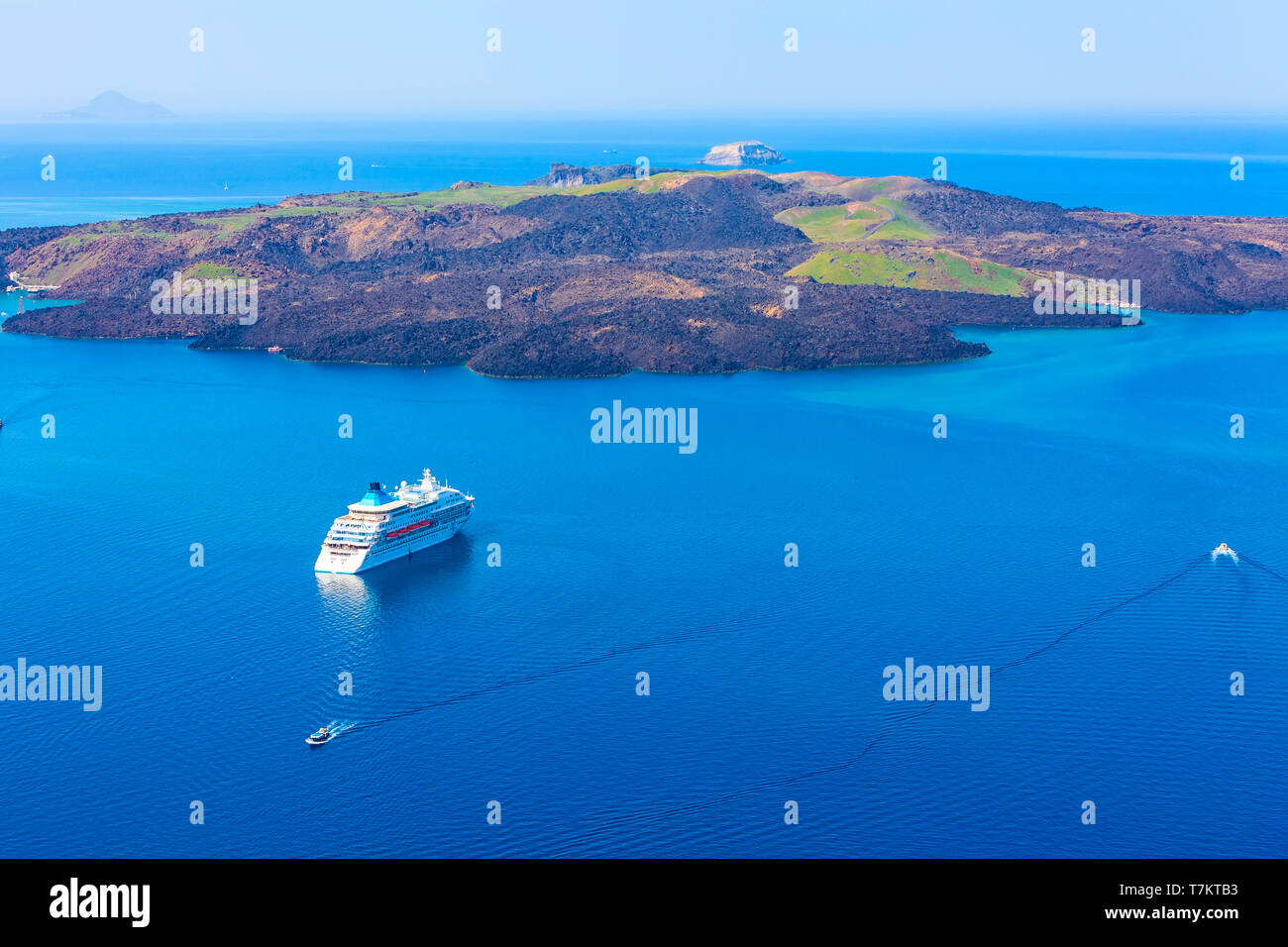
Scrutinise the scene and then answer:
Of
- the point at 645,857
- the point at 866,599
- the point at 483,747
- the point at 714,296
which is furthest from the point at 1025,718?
the point at 714,296

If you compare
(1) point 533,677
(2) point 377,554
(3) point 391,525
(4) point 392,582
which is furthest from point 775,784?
(3) point 391,525

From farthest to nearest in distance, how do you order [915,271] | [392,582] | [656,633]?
1. [915,271]
2. [392,582]
3. [656,633]

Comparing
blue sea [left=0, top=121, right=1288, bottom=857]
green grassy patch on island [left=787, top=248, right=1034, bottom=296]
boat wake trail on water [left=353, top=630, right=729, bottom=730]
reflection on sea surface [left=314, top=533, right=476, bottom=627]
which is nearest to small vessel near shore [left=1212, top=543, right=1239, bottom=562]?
blue sea [left=0, top=121, right=1288, bottom=857]

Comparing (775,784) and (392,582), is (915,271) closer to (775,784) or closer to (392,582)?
(392,582)

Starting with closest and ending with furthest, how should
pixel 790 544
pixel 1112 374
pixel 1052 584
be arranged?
pixel 1052 584 → pixel 790 544 → pixel 1112 374

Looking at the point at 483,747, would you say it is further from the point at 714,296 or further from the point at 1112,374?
the point at 714,296

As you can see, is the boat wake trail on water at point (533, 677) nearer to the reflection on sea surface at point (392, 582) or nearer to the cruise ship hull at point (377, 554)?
the reflection on sea surface at point (392, 582)
